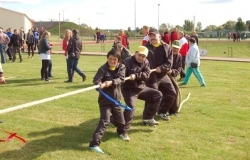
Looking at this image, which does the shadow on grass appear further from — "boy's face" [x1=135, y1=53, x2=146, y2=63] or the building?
the building

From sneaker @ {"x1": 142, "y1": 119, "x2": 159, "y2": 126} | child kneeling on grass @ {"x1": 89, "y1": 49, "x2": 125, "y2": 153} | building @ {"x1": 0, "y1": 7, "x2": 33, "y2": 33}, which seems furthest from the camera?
building @ {"x1": 0, "y1": 7, "x2": 33, "y2": 33}

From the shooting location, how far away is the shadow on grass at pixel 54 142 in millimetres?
5254

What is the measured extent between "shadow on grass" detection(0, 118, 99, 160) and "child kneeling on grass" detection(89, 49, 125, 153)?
1.12 ft

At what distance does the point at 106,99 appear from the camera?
5.50 meters

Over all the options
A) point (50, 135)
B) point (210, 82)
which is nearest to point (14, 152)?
point (50, 135)

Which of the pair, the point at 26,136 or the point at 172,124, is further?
the point at 172,124

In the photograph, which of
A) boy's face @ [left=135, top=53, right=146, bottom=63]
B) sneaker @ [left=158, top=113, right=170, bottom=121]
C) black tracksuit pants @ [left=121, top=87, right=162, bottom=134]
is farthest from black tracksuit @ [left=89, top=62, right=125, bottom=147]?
sneaker @ [left=158, top=113, right=170, bottom=121]

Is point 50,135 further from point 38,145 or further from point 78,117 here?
point 78,117

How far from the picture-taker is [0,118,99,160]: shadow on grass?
5.25 metres

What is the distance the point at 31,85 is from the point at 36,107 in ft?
11.1

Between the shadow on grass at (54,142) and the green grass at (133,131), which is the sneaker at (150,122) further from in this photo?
the shadow on grass at (54,142)

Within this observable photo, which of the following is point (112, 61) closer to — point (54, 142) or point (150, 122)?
point (54, 142)

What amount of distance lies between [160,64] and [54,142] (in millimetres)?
2659

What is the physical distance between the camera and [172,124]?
6969mm
